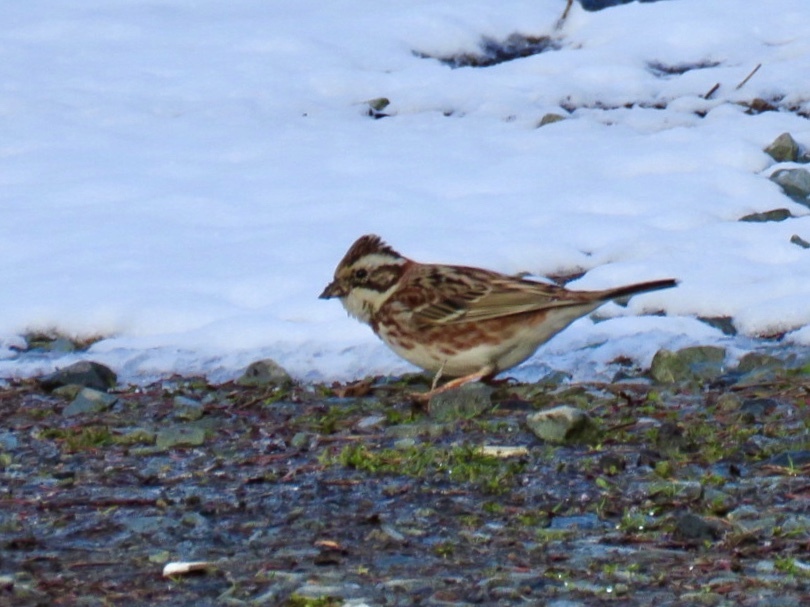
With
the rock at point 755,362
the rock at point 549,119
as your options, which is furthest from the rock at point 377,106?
the rock at point 755,362

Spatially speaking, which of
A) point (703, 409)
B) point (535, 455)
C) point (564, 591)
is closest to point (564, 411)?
point (535, 455)

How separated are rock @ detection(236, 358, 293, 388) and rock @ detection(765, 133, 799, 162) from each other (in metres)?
4.49

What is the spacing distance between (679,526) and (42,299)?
14.2 feet

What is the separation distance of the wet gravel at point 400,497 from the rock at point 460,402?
2.5 inches

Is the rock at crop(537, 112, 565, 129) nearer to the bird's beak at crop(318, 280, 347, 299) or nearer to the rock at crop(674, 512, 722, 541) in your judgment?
the bird's beak at crop(318, 280, 347, 299)

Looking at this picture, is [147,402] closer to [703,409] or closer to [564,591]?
[703,409]

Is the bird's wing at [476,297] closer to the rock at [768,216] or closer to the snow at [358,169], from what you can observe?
the snow at [358,169]

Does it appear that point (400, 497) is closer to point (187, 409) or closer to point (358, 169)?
point (187, 409)

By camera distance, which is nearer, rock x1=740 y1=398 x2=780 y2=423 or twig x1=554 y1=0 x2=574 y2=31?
rock x1=740 y1=398 x2=780 y2=423

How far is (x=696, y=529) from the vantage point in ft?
14.3

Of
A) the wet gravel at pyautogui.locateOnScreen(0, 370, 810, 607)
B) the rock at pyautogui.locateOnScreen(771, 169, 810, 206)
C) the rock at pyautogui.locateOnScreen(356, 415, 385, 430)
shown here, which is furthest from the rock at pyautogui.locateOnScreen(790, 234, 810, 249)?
the rock at pyautogui.locateOnScreen(356, 415, 385, 430)

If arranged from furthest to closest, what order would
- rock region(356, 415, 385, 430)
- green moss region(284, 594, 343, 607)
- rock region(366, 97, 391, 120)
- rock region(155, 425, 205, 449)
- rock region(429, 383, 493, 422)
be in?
rock region(366, 97, 391, 120) → rock region(429, 383, 493, 422) → rock region(356, 415, 385, 430) → rock region(155, 425, 205, 449) → green moss region(284, 594, 343, 607)

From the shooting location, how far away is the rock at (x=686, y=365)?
21.9ft

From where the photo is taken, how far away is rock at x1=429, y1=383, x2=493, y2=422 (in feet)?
20.3
